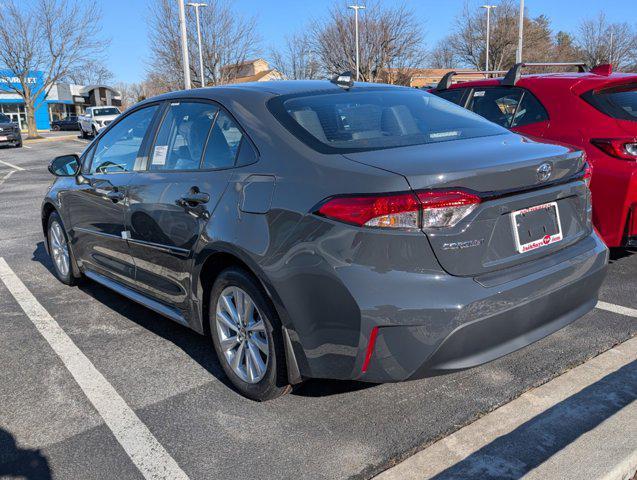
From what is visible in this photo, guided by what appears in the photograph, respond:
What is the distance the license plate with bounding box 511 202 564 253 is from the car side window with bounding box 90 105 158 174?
248cm

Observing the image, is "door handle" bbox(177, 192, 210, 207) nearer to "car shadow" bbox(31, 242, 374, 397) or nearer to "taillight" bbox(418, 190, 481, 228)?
"car shadow" bbox(31, 242, 374, 397)

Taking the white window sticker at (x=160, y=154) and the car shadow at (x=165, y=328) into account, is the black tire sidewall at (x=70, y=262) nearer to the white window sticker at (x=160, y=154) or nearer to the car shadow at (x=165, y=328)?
the car shadow at (x=165, y=328)

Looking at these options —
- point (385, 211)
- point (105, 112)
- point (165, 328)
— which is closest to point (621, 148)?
point (385, 211)

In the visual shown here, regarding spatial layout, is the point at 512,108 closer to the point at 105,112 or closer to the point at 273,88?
the point at 273,88

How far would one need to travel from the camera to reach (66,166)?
4.96 metres

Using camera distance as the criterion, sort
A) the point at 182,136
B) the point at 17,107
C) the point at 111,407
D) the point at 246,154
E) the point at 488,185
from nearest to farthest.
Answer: the point at 488,185 → the point at 246,154 → the point at 111,407 → the point at 182,136 → the point at 17,107

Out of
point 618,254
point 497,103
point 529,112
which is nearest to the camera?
point 529,112

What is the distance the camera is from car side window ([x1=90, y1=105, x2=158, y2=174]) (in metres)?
4.06

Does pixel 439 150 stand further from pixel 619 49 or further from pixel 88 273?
pixel 619 49

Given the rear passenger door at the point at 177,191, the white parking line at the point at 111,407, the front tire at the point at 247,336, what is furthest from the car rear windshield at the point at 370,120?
the white parking line at the point at 111,407

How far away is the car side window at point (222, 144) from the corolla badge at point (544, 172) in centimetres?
147

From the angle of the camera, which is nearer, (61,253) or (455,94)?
(61,253)

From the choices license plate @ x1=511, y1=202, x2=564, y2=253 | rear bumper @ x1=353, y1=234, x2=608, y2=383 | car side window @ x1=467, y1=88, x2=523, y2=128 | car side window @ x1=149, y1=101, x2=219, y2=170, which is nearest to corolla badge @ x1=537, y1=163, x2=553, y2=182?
license plate @ x1=511, y1=202, x2=564, y2=253

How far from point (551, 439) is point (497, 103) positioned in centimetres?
375
